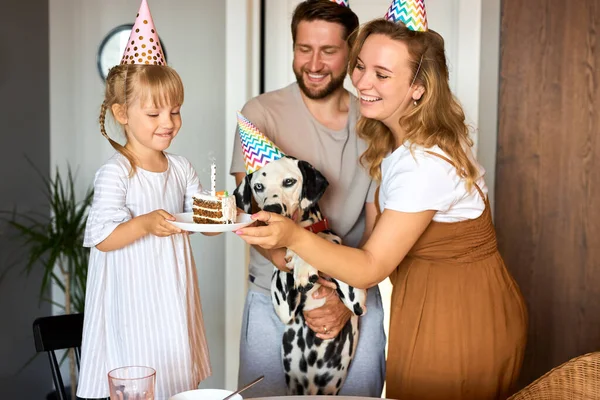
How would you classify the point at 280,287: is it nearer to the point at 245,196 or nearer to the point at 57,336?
the point at 245,196

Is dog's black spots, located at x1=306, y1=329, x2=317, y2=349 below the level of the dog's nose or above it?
below

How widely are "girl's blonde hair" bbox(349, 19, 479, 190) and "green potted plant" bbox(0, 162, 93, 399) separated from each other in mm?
1607

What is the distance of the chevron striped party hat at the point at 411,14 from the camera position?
2105 millimetres

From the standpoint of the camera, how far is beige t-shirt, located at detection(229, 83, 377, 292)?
94.6 inches

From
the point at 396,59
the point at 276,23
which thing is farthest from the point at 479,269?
the point at 276,23

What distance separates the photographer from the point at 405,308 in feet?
7.10

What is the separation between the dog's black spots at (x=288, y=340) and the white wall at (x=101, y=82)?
4.48ft

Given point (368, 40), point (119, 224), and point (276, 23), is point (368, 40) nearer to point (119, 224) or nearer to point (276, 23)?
point (119, 224)

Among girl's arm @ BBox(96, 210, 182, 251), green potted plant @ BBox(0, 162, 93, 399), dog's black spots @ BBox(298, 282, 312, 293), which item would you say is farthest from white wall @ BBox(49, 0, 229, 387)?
girl's arm @ BBox(96, 210, 182, 251)

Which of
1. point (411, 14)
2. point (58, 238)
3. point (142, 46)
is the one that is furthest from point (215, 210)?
point (58, 238)

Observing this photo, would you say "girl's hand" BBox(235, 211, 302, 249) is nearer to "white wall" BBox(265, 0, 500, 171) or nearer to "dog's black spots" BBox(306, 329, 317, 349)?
"dog's black spots" BBox(306, 329, 317, 349)

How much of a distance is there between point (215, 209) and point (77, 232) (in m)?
1.53

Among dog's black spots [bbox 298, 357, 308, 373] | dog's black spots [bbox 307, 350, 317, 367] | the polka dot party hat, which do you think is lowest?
dog's black spots [bbox 298, 357, 308, 373]

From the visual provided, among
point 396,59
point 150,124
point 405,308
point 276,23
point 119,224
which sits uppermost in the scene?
point 276,23
